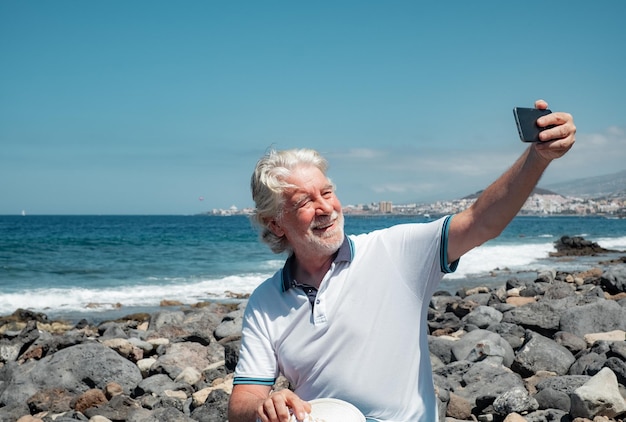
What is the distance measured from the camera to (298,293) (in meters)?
3.14

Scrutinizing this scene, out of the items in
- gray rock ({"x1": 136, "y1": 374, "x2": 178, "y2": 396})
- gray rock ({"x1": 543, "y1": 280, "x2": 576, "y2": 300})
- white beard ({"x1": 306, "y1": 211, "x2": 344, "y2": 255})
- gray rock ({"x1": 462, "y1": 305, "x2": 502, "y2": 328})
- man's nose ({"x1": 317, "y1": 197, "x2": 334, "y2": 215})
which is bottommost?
gray rock ({"x1": 136, "y1": 374, "x2": 178, "y2": 396})

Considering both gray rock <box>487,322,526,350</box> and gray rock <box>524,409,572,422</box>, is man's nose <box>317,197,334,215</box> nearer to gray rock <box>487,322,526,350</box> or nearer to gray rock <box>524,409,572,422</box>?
gray rock <box>524,409,572,422</box>

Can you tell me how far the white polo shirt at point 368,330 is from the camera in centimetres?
296

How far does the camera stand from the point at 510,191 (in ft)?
8.80

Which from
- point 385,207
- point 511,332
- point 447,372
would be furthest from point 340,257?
point 385,207

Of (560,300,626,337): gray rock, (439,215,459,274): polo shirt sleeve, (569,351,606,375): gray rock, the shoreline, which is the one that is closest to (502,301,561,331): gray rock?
(560,300,626,337): gray rock

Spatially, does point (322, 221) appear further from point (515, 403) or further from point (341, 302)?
point (515, 403)

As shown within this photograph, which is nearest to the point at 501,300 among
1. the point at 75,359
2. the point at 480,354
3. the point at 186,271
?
the point at 480,354

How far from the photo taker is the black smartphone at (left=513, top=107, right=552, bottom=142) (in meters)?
2.51

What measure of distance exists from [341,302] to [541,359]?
13.1ft

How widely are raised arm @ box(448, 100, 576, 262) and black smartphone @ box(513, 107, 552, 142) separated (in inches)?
0.9

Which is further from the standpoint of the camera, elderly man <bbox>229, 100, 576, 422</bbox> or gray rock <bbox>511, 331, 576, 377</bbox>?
gray rock <bbox>511, 331, 576, 377</bbox>

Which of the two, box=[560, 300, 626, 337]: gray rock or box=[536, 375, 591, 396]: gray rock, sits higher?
box=[560, 300, 626, 337]: gray rock

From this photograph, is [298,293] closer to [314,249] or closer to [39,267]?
[314,249]
